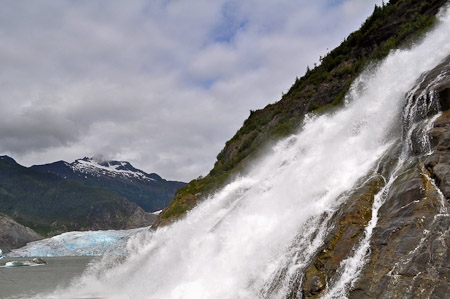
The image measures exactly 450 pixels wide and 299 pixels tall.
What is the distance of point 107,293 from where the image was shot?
87.0 ft

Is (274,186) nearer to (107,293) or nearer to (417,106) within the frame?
(417,106)

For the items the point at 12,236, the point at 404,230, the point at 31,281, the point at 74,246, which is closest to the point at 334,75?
the point at 404,230

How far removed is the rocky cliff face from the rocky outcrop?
655ft

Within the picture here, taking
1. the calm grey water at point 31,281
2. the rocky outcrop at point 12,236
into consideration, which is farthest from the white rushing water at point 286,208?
the rocky outcrop at point 12,236

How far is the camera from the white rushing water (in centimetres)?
1280

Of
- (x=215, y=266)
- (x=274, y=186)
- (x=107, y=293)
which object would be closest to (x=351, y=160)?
(x=274, y=186)

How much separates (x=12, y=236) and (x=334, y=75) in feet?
653

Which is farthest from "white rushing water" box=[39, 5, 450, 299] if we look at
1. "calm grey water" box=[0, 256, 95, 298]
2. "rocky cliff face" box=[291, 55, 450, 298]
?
"calm grey water" box=[0, 256, 95, 298]

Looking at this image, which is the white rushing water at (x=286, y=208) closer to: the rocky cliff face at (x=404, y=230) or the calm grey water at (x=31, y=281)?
the rocky cliff face at (x=404, y=230)

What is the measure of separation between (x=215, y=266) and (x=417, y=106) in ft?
36.9

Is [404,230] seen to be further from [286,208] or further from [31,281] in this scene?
[31,281]

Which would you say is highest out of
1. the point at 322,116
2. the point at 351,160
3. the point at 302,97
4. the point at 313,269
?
the point at 302,97

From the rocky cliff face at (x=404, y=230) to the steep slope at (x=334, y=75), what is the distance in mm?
15961

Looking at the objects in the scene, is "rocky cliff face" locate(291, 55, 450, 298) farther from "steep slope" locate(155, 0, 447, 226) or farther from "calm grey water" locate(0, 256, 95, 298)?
"calm grey water" locate(0, 256, 95, 298)
